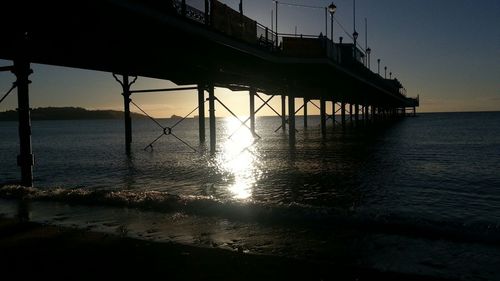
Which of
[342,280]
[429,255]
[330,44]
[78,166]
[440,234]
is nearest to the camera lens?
[342,280]

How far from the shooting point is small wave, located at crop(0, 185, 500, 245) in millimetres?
7840

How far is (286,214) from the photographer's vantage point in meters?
9.08

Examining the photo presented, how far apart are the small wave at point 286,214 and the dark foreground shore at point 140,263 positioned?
2643 mm

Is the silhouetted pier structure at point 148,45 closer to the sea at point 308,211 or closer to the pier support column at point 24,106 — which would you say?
the pier support column at point 24,106

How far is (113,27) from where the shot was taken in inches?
542

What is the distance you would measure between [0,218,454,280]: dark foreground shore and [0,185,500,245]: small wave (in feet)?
8.67

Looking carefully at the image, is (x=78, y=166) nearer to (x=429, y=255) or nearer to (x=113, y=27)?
(x=113, y=27)

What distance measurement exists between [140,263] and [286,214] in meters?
4.00

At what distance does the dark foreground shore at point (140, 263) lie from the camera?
17.4 ft

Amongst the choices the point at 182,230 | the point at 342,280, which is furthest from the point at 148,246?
the point at 342,280

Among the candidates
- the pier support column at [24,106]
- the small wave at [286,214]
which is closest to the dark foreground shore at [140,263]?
the small wave at [286,214]

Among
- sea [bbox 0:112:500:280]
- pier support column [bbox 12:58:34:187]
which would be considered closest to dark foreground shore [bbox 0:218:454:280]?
sea [bbox 0:112:500:280]

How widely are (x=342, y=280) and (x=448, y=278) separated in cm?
138

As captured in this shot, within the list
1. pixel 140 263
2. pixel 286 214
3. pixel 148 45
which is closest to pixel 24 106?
pixel 148 45
